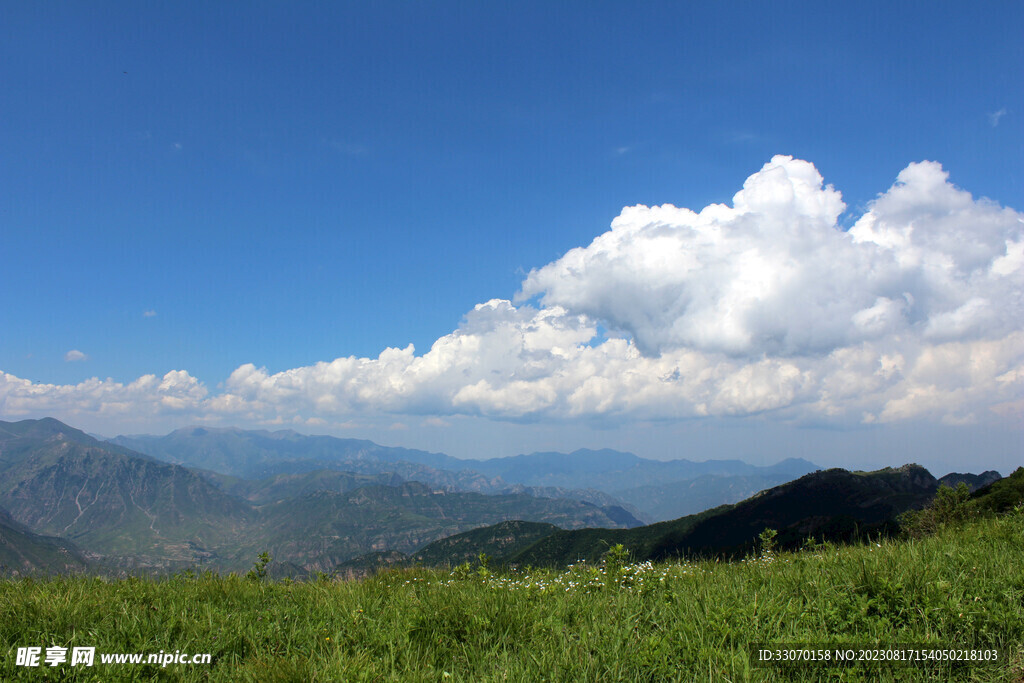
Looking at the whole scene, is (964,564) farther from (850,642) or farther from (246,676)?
(246,676)

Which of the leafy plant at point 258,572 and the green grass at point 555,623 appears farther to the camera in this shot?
the leafy plant at point 258,572

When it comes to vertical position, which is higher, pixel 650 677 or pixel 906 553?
pixel 906 553

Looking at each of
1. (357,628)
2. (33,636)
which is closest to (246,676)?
(357,628)

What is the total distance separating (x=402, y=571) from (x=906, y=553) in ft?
27.9

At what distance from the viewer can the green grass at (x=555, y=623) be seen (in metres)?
4.89

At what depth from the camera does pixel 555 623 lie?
19.0 ft

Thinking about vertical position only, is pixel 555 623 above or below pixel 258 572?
above

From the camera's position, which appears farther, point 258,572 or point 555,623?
point 258,572

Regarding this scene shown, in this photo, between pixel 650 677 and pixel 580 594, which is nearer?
pixel 650 677

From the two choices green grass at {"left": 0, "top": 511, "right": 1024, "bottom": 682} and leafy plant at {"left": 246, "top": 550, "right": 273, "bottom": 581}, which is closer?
green grass at {"left": 0, "top": 511, "right": 1024, "bottom": 682}

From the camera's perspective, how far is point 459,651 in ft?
18.1

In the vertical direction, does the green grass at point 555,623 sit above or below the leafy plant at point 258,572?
above

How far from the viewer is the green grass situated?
16.1 feet

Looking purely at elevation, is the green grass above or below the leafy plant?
above
